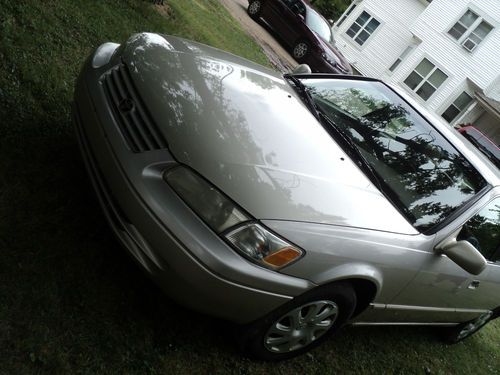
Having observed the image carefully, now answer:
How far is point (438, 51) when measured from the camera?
21.2 m

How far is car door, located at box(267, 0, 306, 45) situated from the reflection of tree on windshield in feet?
30.1

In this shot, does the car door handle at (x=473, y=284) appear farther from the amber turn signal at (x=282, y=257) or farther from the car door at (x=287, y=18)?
the car door at (x=287, y=18)

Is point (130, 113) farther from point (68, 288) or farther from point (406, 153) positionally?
point (406, 153)

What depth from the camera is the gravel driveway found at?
10.6 metres

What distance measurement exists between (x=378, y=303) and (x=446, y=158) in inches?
48.9

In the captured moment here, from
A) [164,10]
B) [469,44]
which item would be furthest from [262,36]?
[469,44]

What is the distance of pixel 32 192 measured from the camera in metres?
2.91

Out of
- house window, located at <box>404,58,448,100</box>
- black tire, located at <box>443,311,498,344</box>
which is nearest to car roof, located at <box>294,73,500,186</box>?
black tire, located at <box>443,311,498,344</box>

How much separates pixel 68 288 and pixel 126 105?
109 cm

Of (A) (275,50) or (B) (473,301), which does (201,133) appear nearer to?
(B) (473,301)

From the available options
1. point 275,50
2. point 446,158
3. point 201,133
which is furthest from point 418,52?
point 201,133

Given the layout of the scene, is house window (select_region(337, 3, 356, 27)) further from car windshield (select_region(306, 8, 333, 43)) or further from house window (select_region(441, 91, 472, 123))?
car windshield (select_region(306, 8, 333, 43))

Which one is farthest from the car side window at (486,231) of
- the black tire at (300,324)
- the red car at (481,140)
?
the red car at (481,140)

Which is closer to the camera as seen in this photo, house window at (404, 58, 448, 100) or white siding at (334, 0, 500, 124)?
white siding at (334, 0, 500, 124)
